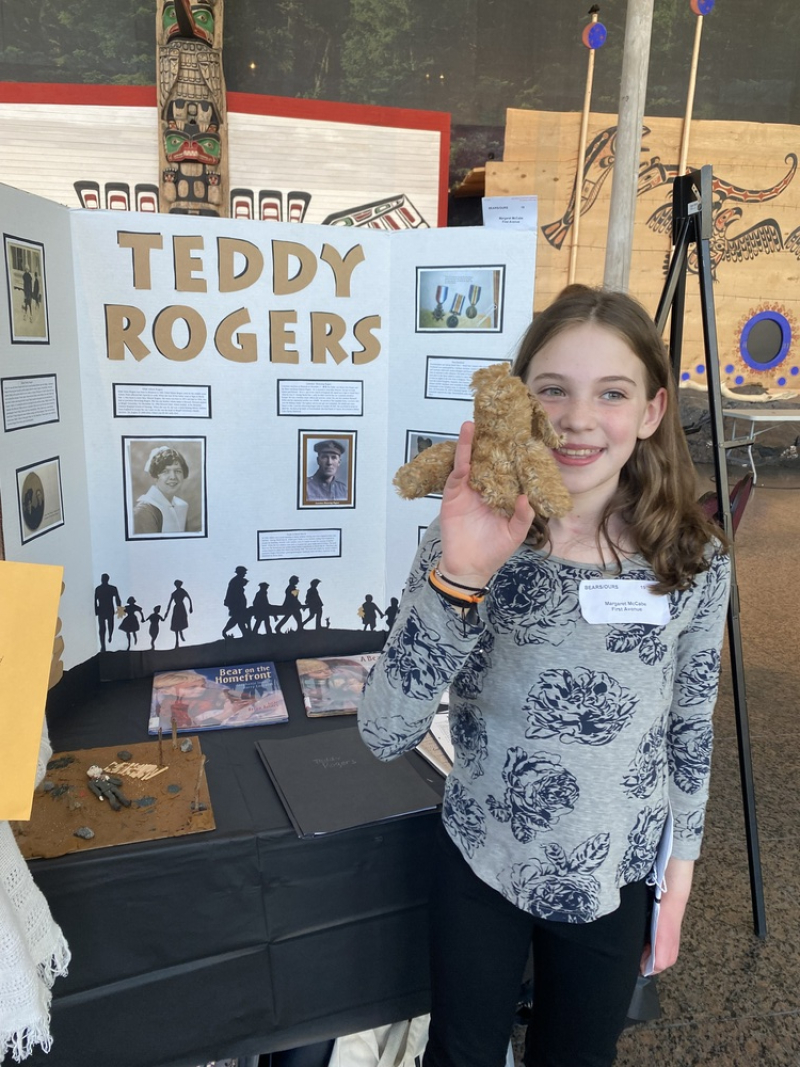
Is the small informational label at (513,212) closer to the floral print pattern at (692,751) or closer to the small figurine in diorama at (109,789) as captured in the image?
the floral print pattern at (692,751)

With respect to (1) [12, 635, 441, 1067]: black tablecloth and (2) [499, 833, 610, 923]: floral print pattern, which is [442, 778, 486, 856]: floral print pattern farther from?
(1) [12, 635, 441, 1067]: black tablecloth

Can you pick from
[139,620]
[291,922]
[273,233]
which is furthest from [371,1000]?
[273,233]

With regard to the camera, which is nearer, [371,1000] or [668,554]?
[668,554]

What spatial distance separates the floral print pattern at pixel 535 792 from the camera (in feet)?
3.31

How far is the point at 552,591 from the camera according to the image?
1.02 meters

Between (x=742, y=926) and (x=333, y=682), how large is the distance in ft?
4.63

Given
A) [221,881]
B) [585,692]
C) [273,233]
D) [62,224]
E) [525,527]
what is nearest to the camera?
[525,527]

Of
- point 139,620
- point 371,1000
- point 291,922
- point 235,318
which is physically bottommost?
point 371,1000

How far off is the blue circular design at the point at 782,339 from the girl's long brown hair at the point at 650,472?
7.63m

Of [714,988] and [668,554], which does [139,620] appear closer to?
[668,554]

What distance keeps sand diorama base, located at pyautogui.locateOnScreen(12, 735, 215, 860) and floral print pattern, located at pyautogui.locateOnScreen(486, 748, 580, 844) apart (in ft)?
1.97

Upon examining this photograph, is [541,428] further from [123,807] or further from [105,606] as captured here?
[105,606]

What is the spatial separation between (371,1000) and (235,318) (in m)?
1.61

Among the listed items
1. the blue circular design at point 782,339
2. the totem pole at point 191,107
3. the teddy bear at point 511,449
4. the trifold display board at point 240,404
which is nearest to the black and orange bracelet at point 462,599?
the teddy bear at point 511,449
